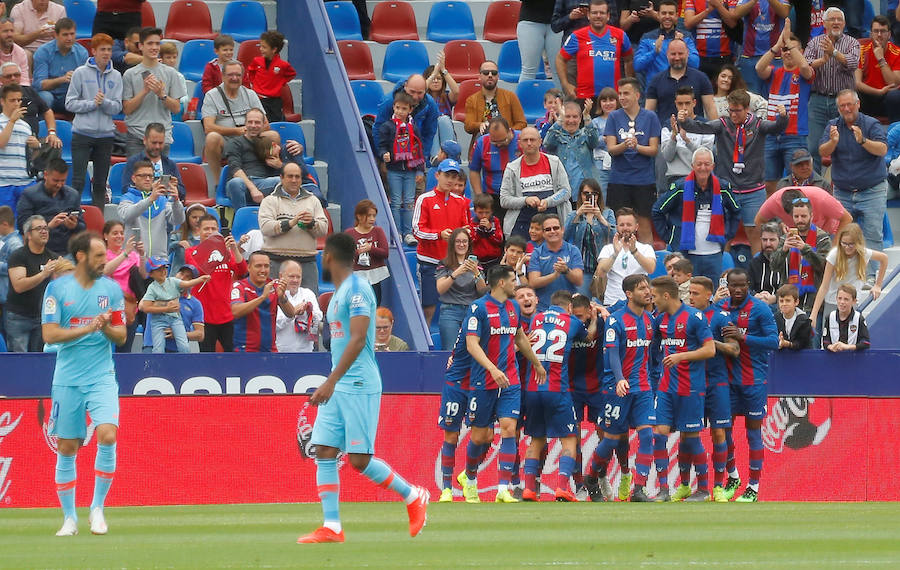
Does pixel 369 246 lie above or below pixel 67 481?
below

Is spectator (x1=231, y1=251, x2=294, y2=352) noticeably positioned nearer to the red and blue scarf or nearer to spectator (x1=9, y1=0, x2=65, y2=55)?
the red and blue scarf

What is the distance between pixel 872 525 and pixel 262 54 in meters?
11.1

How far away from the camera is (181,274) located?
1556 centimetres

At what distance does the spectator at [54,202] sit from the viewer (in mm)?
15609

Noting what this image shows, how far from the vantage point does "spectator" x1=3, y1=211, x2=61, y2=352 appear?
48.8 ft

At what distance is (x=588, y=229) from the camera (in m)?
16.6

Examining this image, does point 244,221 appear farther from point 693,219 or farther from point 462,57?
point 462,57

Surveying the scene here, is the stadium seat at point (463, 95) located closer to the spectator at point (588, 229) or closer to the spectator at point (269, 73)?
the spectator at point (269, 73)

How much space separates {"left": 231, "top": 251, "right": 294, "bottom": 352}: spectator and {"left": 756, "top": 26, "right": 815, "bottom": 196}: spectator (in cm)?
705

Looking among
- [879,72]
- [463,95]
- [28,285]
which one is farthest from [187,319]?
[879,72]

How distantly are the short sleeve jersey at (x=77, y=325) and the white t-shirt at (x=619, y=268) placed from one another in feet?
23.6

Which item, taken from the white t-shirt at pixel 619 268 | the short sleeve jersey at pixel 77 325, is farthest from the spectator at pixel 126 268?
the white t-shirt at pixel 619 268

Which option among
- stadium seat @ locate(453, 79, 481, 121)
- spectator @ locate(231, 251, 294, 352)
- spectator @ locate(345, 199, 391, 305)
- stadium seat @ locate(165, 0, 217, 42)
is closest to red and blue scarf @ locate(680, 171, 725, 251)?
spectator @ locate(345, 199, 391, 305)

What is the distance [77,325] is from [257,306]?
5288 mm
